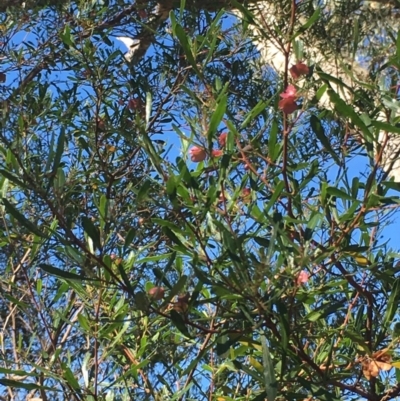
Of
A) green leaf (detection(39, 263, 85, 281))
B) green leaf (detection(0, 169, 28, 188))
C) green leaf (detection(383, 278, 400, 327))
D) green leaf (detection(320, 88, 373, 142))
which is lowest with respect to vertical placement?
green leaf (detection(383, 278, 400, 327))

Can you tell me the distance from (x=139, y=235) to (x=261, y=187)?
71cm

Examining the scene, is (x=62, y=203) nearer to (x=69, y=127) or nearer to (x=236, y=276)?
(x=236, y=276)

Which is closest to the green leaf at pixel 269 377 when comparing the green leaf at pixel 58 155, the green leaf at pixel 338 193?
the green leaf at pixel 338 193

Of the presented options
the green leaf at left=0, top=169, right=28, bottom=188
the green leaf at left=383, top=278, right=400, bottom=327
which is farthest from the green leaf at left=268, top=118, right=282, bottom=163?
the green leaf at left=0, top=169, right=28, bottom=188

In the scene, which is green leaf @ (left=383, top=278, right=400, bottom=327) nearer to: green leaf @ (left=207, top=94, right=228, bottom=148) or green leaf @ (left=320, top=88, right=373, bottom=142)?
green leaf @ (left=320, top=88, right=373, bottom=142)

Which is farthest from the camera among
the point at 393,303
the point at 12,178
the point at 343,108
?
the point at 393,303

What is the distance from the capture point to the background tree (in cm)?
106

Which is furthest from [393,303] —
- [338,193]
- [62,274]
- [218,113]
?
[62,274]

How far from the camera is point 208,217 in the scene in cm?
119

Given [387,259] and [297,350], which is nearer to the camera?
[297,350]

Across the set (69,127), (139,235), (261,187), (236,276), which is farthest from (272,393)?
(69,127)

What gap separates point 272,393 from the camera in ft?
3.12

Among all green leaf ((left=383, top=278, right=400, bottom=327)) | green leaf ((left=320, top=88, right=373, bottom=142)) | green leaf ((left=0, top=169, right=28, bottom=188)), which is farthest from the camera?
green leaf ((left=383, top=278, right=400, bottom=327))

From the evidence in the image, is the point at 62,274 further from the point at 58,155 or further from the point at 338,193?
the point at 338,193
